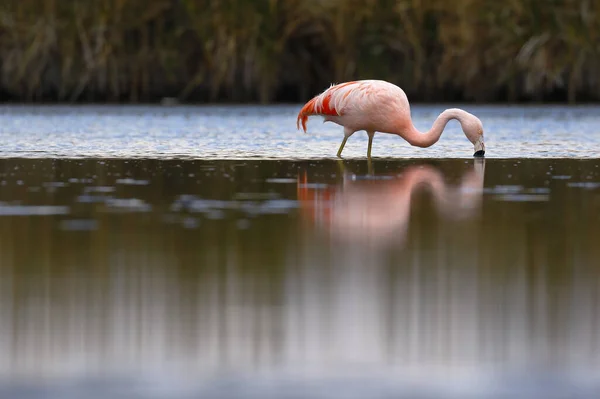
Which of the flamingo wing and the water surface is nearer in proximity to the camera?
the water surface

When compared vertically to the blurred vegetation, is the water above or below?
below

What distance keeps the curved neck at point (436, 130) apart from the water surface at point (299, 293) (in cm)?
396

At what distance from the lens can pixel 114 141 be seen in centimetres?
1989

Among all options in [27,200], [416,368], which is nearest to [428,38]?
[27,200]

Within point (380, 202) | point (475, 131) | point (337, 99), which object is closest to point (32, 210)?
point (380, 202)

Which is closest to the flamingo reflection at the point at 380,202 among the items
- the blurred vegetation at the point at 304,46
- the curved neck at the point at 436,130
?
the curved neck at the point at 436,130

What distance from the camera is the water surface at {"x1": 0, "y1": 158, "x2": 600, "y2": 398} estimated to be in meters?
4.91

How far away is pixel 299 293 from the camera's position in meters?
6.48

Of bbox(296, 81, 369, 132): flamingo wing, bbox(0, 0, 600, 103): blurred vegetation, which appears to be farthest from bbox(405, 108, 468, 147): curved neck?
bbox(0, 0, 600, 103): blurred vegetation

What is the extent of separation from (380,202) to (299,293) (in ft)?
13.9

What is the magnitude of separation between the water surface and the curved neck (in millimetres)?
3965

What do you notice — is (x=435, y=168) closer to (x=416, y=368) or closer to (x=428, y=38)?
(x=416, y=368)

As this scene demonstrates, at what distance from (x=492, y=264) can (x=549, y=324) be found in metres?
1.60

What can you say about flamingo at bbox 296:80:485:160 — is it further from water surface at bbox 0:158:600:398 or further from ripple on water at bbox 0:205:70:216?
ripple on water at bbox 0:205:70:216
